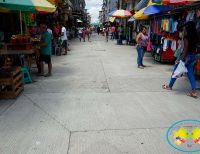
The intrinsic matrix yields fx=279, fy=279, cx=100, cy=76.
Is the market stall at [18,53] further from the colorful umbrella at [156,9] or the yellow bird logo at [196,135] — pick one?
the colorful umbrella at [156,9]

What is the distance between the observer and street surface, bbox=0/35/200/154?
13.9 feet

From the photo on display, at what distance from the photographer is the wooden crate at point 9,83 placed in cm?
661

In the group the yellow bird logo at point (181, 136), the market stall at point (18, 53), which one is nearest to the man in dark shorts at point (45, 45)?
the market stall at point (18, 53)

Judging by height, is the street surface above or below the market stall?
below

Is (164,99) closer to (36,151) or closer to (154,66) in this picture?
(36,151)

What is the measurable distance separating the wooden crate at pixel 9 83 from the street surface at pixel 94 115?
21 centimetres

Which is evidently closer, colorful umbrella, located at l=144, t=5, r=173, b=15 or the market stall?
the market stall

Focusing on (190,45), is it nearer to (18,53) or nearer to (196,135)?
(196,135)

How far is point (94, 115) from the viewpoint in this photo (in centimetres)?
553

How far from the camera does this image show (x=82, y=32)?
31.3 meters

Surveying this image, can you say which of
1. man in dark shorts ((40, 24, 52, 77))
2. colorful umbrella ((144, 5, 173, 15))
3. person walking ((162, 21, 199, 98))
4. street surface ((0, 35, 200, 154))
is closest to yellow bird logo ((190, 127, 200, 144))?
street surface ((0, 35, 200, 154))

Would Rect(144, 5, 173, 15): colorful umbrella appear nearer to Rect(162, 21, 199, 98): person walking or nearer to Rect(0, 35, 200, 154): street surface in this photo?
Rect(0, 35, 200, 154): street surface

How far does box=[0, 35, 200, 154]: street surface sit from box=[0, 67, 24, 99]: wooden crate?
0.70 feet

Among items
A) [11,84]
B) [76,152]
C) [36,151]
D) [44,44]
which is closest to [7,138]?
[36,151]
